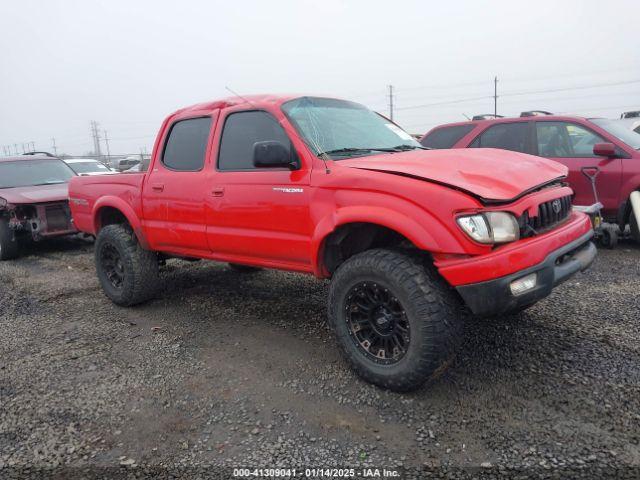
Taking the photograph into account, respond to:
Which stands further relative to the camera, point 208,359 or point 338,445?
point 208,359

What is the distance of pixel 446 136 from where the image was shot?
7375 mm

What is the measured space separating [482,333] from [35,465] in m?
3.00

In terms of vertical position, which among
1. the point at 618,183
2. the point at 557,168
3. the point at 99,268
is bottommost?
the point at 99,268

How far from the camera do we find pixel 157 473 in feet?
7.91

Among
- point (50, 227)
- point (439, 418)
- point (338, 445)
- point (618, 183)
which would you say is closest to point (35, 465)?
point (338, 445)

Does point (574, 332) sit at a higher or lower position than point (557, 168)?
lower

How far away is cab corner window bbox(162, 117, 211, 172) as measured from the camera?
13.9ft

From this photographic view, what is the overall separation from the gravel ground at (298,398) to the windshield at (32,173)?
15.1 ft

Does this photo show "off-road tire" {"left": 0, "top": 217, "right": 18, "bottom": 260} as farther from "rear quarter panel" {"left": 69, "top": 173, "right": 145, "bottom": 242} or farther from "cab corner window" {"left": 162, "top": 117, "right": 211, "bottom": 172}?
"cab corner window" {"left": 162, "top": 117, "right": 211, "bottom": 172}

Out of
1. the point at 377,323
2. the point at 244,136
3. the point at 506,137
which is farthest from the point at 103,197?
Result: the point at 506,137

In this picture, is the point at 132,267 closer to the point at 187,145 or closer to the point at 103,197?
the point at 103,197

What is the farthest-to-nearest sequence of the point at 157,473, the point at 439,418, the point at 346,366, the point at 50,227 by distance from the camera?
the point at 50,227
the point at 346,366
the point at 439,418
the point at 157,473

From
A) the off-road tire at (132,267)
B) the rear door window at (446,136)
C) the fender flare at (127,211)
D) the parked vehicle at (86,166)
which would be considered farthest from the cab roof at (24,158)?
the rear door window at (446,136)

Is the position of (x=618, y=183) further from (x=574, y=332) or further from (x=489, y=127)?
(x=574, y=332)
